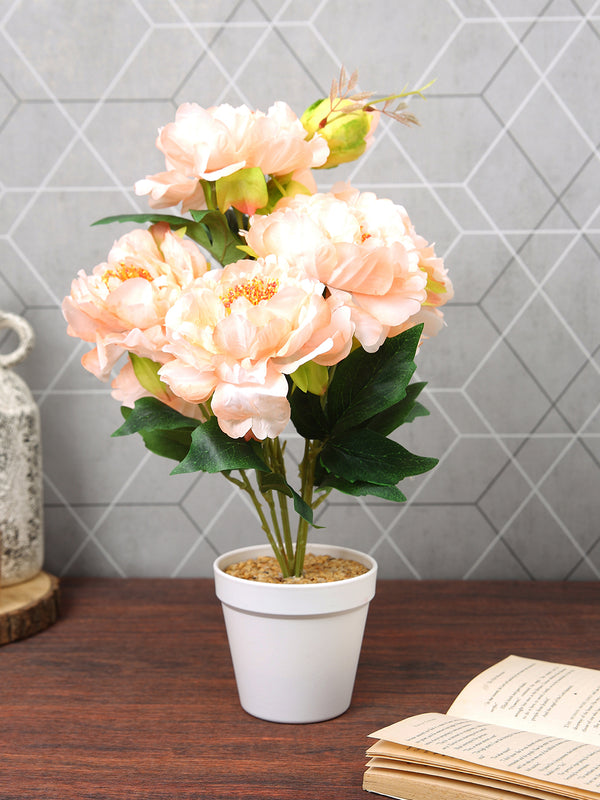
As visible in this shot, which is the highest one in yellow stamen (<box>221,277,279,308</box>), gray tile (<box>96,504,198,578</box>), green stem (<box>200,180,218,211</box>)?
green stem (<box>200,180,218,211</box>)

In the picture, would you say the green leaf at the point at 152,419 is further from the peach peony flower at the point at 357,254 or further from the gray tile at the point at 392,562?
the gray tile at the point at 392,562

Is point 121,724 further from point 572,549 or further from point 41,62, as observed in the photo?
point 41,62

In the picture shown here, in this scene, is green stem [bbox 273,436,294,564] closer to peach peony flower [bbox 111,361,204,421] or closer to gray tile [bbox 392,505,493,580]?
peach peony flower [bbox 111,361,204,421]

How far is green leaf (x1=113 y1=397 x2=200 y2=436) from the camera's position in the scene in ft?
2.22

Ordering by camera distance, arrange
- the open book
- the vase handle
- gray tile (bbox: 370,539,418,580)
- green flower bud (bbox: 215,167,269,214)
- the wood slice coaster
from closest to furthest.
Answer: the open book, green flower bud (bbox: 215,167,269,214), the wood slice coaster, the vase handle, gray tile (bbox: 370,539,418,580)

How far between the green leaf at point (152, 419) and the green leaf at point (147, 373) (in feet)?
0.07

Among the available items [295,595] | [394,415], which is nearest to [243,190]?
[394,415]

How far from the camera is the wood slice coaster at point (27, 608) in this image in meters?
0.92

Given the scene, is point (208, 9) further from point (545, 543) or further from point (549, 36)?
point (545, 543)

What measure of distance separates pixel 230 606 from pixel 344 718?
0.16 m

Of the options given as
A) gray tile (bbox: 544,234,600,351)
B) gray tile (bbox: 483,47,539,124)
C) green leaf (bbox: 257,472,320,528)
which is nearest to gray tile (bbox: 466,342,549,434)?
gray tile (bbox: 544,234,600,351)

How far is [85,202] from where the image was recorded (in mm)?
1149

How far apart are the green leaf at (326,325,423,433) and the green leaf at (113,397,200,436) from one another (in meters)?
0.13

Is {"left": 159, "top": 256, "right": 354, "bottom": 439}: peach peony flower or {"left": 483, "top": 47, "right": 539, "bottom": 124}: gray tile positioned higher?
{"left": 483, "top": 47, "right": 539, "bottom": 124}: gray tile
